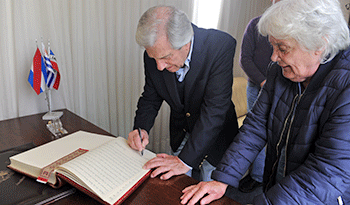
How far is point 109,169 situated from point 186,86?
0.63m

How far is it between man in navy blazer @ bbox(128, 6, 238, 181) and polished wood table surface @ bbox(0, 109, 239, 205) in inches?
2.5

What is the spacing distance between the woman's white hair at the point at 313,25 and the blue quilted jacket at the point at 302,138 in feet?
0.24

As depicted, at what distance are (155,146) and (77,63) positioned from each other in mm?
1302

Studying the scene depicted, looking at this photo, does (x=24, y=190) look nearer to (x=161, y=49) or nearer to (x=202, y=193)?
(x=202, y=193)

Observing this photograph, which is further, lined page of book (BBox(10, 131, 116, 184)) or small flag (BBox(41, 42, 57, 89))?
small flag (BBox(41, 42, 57, 89))

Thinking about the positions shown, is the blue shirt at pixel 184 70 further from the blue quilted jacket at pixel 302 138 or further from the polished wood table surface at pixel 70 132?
the polished wood table surface at pixel 70 132

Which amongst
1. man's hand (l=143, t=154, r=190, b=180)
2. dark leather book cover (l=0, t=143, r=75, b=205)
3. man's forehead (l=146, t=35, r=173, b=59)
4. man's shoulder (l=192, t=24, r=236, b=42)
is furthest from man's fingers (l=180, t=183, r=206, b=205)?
man's shoulder (l=192, t=24, r=236, b=42)

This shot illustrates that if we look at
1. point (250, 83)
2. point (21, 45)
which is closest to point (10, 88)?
point (21, 45)

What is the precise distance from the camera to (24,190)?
0.90m

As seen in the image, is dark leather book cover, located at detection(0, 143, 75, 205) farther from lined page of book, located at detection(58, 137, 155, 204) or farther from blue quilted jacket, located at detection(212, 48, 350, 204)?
blue quilted jacket, located at detection(212, 48, 350, 204)

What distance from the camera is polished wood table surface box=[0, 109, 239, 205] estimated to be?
87 cm

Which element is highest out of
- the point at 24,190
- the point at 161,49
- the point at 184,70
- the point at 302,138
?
the point at 161,49

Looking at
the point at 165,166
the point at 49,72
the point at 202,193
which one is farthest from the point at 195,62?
the point at 49,72

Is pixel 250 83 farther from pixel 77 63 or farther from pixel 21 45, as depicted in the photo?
pixel 21 45
